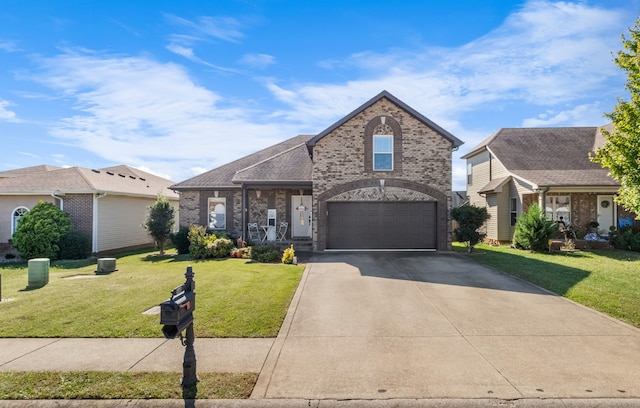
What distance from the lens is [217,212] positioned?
1988cm

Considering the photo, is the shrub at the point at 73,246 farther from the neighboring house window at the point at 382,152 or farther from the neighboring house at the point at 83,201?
the neighboring house window at the point at 382,152

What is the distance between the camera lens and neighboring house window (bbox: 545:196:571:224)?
64.1ft

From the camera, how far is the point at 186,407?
4.17 meters

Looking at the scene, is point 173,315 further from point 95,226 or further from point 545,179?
point 545,179

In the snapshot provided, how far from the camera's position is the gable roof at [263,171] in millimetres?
17984

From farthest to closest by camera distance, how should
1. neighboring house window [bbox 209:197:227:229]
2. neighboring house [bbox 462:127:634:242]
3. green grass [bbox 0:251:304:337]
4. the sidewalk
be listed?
neighboring house window [bbox 209:197:227:229] → neighboring house [bbox 462:127:634:242] → green grass [bbox 0:251:304:337] → the sidewalk

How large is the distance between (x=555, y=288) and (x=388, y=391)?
25.4 feet

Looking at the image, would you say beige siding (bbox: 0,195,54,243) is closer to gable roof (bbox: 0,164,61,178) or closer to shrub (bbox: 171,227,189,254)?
shrub (bbox: 171,227,189,254)

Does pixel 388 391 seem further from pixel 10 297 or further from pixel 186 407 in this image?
pixel 10 297

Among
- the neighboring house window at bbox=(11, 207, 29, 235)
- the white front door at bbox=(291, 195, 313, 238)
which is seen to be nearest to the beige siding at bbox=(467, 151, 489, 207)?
the white front door at bbox=(291, 195, 313, 238)

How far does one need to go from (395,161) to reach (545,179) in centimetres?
827

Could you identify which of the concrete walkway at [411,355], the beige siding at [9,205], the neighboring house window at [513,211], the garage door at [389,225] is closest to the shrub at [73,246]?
the beige siding at [9,205]

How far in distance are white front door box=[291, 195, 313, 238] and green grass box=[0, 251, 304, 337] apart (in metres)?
5.36

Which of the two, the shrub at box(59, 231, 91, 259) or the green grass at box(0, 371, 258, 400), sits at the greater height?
the shrub at box(59, 231, 91, 259)
